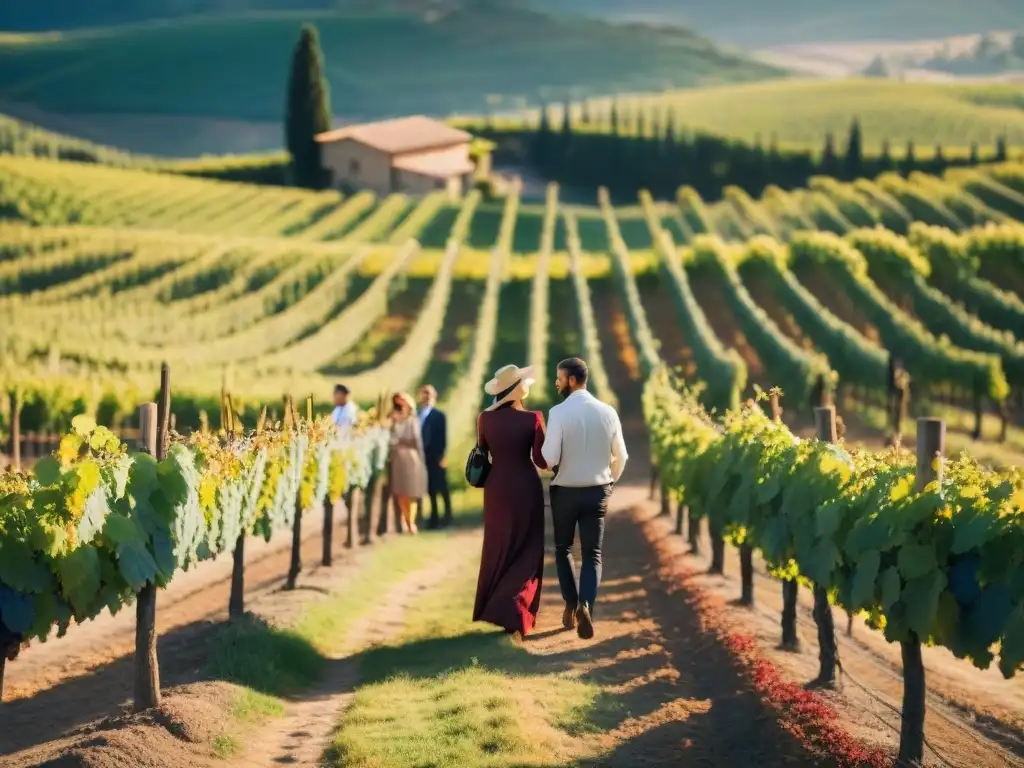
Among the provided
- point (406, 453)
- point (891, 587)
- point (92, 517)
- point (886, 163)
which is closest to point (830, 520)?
point (891, 587)

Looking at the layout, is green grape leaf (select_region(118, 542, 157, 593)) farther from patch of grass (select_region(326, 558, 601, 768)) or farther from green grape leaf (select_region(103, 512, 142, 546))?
patch of grass (select_region(326, 558, 601, 768))

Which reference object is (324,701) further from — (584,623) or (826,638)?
(826,638)

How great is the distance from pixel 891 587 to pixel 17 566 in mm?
5285

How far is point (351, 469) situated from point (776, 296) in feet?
138

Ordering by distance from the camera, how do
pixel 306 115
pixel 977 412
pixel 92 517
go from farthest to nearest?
1. pixel 306 115
2. pixel 977 412
3. pixel 92 517

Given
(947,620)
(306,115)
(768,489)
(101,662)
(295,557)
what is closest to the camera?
(947,620)

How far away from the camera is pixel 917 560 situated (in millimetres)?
10055

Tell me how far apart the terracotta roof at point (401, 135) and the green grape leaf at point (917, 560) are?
280 ft

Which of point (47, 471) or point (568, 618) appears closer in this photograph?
point (47, 471)

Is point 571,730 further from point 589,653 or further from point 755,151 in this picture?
point 755,151

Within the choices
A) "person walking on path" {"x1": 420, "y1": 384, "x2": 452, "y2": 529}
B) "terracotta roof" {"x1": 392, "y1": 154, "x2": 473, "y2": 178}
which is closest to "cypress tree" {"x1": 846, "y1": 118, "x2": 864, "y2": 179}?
"terracotta roof" {"x1": 392, "y1": 154, "x2": 473, "y2": 178}

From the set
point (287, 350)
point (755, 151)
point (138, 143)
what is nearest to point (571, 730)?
point (287, 350)

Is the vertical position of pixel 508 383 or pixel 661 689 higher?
pixel 508 383

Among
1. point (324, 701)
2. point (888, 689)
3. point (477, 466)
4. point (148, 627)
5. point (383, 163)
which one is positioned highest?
point (477, 466)
